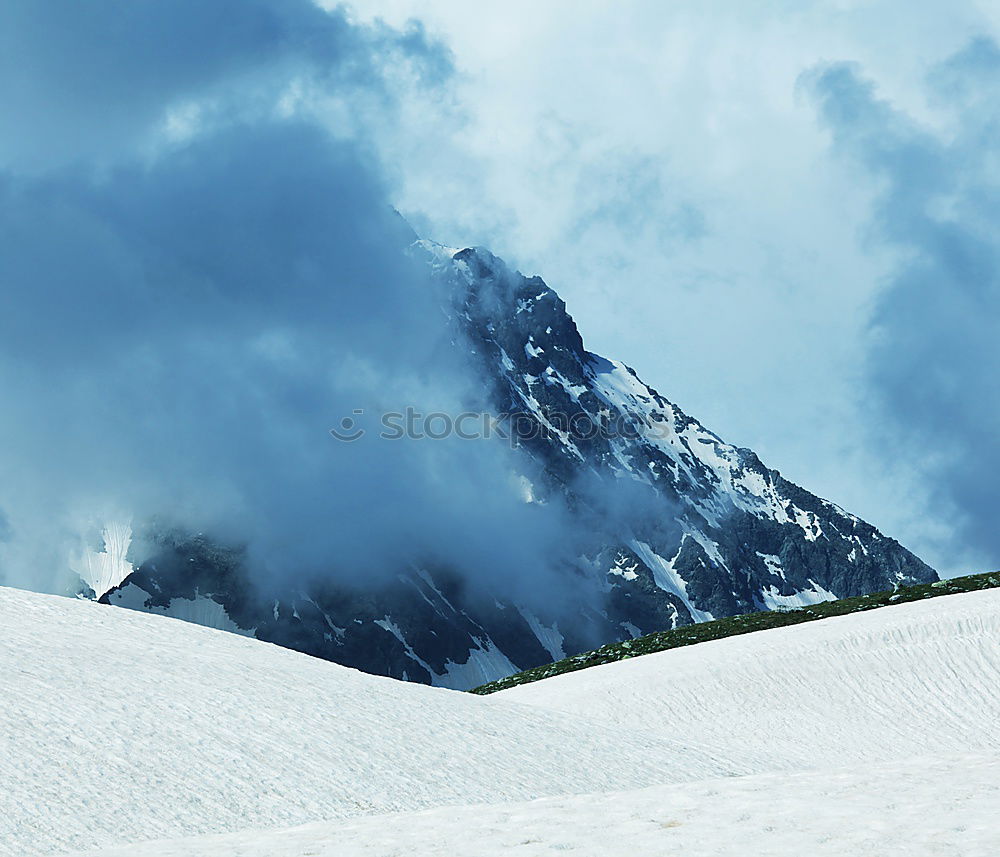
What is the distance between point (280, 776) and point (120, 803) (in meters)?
3.07

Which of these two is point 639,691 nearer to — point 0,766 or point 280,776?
point 280,776

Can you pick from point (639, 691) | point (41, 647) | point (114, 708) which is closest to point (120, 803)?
point (114, 708)

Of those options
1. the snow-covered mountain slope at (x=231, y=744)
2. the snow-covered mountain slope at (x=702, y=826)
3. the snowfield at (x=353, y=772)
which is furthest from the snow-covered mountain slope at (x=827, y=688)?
the snow-covered mountain slope at (x=702, y=826)

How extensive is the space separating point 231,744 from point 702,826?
10445mm

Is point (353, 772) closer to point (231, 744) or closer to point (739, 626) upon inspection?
point (231, 744)

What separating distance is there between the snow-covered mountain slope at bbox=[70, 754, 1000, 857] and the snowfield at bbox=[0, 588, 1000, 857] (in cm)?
5

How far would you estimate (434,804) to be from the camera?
21.4 m

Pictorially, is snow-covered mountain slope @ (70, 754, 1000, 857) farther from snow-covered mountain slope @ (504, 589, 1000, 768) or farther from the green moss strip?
the green moss strip

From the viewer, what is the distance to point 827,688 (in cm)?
4922

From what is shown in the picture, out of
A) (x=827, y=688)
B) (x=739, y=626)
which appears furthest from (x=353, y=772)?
(x=739, y=626)

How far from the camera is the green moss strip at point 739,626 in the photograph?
63750mm

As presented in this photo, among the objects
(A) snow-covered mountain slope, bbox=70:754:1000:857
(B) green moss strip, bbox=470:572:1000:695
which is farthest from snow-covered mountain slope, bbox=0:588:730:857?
(B) green moss strip, bbox=470:572:1000:695

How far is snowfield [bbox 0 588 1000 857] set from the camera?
1513cm

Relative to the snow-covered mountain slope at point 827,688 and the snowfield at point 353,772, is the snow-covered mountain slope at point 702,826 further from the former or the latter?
the snow-covered mountain slope at point 827,688
